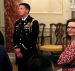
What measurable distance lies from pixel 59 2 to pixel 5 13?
1.59m

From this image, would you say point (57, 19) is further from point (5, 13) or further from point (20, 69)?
point (20, 69)

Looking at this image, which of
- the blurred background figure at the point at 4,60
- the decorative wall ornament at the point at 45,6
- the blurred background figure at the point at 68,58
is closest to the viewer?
the blurred background figure at the point at 4,60

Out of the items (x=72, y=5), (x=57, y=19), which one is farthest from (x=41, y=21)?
(x=72, y=5)

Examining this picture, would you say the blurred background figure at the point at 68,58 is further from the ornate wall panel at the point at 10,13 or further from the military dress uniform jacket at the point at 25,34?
the ornate wall panel at the point at 10,13

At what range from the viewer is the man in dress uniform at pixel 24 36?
15.0 ft

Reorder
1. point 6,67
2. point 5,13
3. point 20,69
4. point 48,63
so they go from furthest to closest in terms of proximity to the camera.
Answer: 1. point 5,13
2. point 20,69
3. point 6,67
4. point 48,63

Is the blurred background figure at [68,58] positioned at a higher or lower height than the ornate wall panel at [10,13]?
lower

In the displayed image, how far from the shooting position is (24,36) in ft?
15.1

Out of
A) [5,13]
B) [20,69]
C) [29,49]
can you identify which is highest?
[5,13]

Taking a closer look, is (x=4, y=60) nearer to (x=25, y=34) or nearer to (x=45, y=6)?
(x=25, y=34)

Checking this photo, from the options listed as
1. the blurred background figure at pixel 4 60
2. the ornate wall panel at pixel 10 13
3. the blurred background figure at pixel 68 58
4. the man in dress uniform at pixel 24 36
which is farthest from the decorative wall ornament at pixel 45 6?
the blurred background figure at pixel 4 60

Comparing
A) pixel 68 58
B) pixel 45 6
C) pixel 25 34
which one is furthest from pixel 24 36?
pixel 45 6

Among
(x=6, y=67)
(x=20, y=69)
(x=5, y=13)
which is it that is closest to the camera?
(x=6, y=67)

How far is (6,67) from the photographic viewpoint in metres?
2.82
